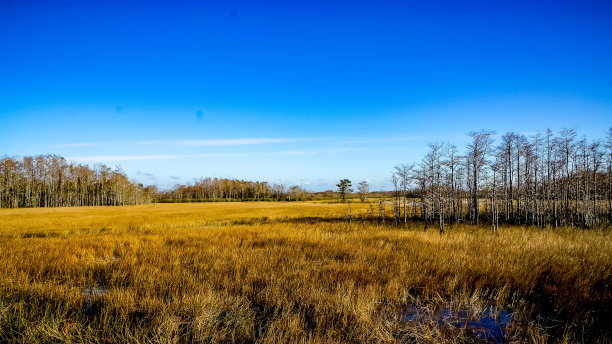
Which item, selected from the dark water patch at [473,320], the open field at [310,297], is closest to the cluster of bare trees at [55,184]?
the open field at [310,297]

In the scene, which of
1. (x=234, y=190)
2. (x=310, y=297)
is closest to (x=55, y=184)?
(x=234, y=190)

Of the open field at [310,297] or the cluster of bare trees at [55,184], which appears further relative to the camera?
the cluster of bare trees at [55,184]

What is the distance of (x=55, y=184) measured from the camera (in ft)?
237

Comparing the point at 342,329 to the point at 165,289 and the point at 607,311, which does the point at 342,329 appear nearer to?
the point at 165,289

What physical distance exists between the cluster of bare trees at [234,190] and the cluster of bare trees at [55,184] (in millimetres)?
41859

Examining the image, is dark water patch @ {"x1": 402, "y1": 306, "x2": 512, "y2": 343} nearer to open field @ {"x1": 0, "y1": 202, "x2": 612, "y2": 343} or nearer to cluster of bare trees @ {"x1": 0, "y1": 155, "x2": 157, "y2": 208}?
open field @ {"x1": 0, "y1": 202, "x2": 612, "y2": 343}

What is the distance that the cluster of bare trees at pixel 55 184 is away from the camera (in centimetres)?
6562

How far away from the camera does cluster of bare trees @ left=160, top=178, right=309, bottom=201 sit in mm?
120375

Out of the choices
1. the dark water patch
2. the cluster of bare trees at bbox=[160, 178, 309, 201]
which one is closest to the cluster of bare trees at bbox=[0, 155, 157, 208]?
the cluster of bare trees at bbox=[160, 178, 309, 201]

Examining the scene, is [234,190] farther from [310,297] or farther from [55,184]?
[310,297]

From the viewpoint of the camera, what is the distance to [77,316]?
4.09 m

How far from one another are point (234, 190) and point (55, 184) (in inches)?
2540

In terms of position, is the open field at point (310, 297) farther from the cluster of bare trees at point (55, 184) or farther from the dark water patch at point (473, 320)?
the cluster of bare trees at point (55, 184)

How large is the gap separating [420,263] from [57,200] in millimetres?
97955
